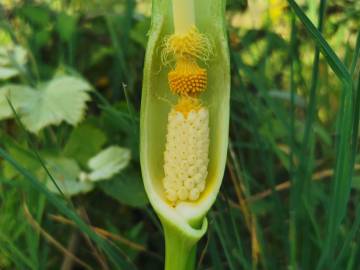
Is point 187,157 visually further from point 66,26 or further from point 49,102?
point 66,26

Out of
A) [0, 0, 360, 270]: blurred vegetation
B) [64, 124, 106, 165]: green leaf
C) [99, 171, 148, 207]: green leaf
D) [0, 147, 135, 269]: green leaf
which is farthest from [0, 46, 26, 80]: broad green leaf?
[0, 147, 135, 269]: green leaf

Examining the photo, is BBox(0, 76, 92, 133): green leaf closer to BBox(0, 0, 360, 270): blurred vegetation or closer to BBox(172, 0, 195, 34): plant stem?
BBox(0, 0, 360, 270): blurred vegetation

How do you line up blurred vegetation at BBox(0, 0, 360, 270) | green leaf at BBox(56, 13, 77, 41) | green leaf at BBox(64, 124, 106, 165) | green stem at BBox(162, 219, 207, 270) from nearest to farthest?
green stem at BBox(162, 219, 207, 270)
blurred vegetation at BBox(0, 0, 360, 270)
green leaf at BBox(64, 124, 106, 165)
green leaf at BBox(56, 13, 77, 41)

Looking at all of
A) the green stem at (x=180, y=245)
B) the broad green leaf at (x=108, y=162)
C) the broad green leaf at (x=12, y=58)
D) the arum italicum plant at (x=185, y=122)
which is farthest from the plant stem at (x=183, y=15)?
the broad green leaf at (x=12, y=58)

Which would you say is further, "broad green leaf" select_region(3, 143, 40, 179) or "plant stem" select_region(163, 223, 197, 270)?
"broad green leaf" select_region(3, 143, 40, 179)

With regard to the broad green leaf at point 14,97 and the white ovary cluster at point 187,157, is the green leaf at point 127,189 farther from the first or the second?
the white ovary cluster at point 187,157

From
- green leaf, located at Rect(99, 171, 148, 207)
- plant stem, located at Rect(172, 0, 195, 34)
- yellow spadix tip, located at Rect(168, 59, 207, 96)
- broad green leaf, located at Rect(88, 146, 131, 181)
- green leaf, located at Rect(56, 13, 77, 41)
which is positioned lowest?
green leaf, located at Rect(99, 171, 148, 207)

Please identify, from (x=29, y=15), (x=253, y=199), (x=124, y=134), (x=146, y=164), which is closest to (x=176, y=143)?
(x=146, y=164)

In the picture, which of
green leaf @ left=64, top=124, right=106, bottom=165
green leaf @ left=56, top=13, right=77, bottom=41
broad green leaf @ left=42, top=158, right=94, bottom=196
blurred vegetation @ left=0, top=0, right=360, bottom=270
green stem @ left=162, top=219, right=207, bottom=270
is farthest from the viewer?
green leaf @ left=56, top=13, right=77, bottom=41

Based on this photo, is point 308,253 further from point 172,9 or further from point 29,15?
point 29,15
